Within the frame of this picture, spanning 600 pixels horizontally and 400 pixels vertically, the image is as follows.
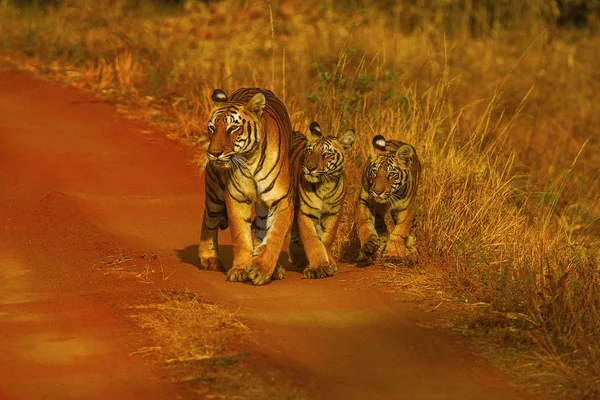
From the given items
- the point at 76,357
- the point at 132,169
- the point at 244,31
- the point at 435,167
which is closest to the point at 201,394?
the point at 76,357

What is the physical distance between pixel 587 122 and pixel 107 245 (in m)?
7.54

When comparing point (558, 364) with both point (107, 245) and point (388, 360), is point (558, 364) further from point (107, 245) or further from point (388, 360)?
point (107, 245)

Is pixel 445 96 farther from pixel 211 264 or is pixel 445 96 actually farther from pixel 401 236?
pixel 211 264

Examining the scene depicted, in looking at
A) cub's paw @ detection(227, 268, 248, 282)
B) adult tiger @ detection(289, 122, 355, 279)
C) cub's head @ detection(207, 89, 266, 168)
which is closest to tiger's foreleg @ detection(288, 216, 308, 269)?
adult tiger @ detection(289, 122, 355, 279)

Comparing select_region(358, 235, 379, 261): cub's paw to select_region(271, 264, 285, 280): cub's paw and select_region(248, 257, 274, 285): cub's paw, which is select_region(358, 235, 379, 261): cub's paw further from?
select_region(248, 257, 274, 285): cub's paw

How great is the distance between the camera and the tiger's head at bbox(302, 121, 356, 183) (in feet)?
23.8

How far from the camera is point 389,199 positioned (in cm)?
751

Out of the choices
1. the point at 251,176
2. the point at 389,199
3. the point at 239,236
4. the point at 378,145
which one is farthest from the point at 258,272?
the point at 378,145

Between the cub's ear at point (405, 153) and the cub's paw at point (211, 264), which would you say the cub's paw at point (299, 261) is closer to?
the cub's paw at point (211, 264)

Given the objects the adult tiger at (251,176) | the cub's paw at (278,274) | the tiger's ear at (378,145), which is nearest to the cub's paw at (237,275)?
the adult tiger at (251,176)

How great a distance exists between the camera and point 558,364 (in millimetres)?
5340

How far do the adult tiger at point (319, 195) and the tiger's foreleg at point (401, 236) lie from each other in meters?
0.38

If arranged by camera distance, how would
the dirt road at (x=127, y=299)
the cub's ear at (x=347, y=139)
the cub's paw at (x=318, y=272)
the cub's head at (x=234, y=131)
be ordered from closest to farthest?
the dirt road at (x=127, y=299)
the cub's head at (x=234, y=131)
the cub's paw at (x=318, y=272)
the cub's ear at (x=347, y=139)

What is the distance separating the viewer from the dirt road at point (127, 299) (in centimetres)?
509
